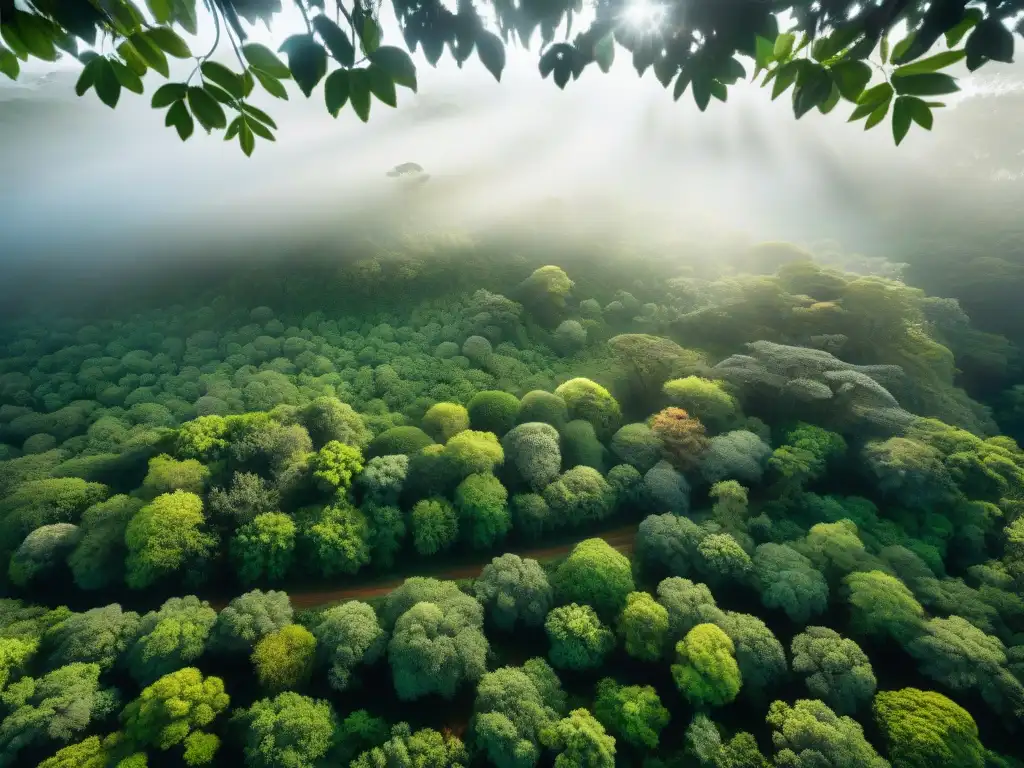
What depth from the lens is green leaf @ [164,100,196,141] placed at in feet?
6.55

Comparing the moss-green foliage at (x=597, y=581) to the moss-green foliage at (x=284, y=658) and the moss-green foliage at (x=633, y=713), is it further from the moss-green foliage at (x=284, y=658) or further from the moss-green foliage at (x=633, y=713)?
the moss-green foliage at (x=284, y=658)

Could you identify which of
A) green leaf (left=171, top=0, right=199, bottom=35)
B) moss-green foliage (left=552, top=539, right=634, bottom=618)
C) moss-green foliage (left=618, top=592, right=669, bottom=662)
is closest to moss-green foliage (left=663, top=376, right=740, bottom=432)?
moss-green foliage (left=552, top=539, right=634, bottom=618)

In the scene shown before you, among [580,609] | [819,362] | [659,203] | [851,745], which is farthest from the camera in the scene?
[659,203]

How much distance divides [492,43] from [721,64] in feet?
3.65

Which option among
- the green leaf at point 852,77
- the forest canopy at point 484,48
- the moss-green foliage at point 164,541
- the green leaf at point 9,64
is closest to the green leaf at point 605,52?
the forest canopy at point 484,48

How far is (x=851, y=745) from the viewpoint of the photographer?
10.3 meters

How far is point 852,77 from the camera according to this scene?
202 cm

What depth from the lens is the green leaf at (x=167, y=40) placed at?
1.95 m

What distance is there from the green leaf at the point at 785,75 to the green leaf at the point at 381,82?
1708 mm

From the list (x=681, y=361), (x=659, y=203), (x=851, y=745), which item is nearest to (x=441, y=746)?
(x=851, y=745)

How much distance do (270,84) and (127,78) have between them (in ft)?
1.93

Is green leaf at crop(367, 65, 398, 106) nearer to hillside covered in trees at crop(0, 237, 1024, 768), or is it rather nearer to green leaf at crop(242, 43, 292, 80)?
green leaf at crop(242, 43, 292, 80)

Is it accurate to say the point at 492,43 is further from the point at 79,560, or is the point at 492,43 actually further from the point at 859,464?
the point at 859,464

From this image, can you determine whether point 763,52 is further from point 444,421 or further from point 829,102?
point 444,421
